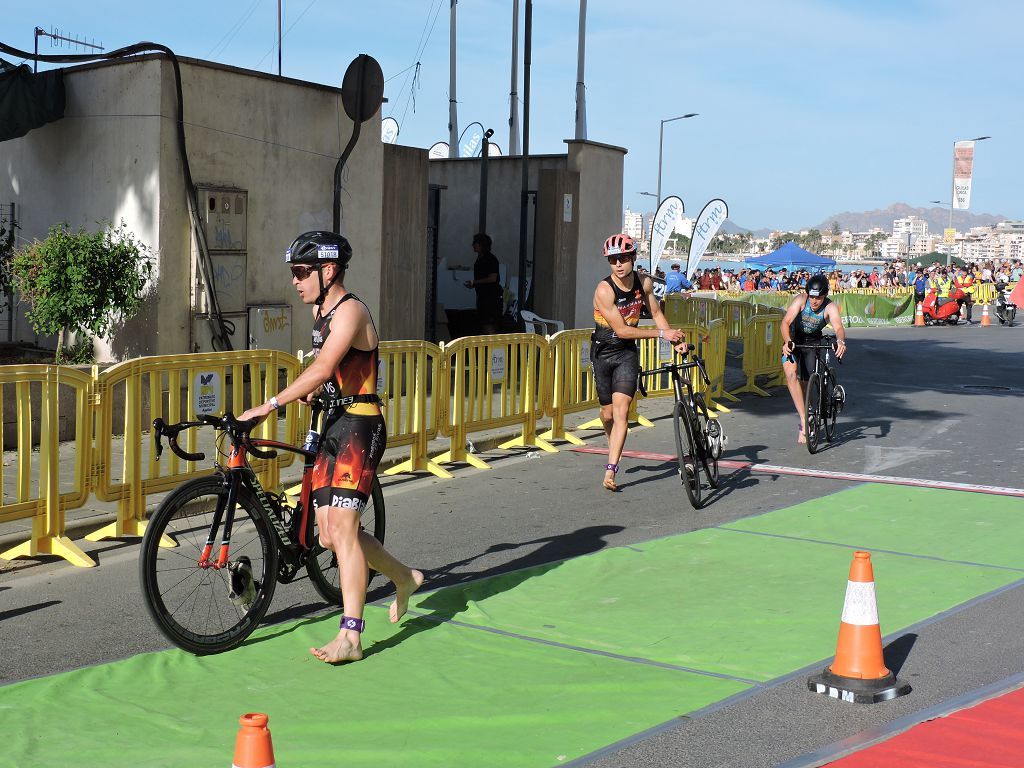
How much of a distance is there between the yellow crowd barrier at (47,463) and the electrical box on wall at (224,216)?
5634mm

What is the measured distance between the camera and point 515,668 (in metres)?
5.70

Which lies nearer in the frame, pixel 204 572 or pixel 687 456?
pixel 204 572

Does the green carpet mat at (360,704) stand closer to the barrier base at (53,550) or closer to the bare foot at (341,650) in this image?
the bare foot at (341,650)

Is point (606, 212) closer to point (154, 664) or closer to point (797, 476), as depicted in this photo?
point (797, 476)

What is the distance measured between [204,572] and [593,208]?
1545 cm

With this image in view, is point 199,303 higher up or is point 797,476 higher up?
point 199,303

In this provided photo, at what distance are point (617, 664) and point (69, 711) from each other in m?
2.40

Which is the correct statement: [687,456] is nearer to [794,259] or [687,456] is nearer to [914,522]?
[914,522]

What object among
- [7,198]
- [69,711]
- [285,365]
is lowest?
[69,711]

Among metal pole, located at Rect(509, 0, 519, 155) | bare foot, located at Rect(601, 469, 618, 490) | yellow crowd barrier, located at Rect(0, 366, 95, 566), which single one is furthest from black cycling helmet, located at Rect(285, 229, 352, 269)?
metal pole, located at Rect(509, 0, 519, 155)

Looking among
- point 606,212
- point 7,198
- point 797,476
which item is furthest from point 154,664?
point 606,212

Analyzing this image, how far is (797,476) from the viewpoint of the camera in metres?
11.1

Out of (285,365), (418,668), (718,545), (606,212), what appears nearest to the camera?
(418,668)

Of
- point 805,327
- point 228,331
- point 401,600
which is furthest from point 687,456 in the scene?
point 228,331
